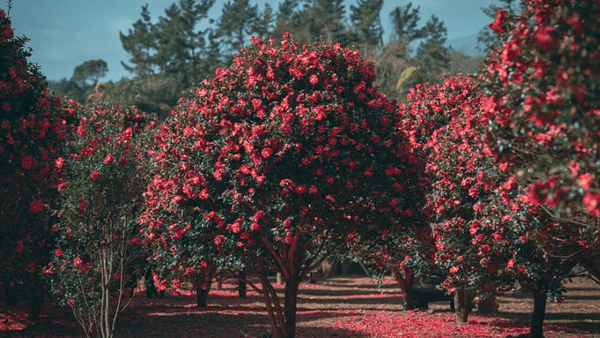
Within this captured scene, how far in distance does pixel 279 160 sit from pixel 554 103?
6.89m

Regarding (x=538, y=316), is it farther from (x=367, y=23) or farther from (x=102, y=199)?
(x=367, y=23)

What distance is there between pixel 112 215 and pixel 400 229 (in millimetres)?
6258

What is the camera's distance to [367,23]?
67.9 metres

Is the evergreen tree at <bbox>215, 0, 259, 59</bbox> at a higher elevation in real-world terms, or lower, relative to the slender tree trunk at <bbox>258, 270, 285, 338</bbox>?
higher

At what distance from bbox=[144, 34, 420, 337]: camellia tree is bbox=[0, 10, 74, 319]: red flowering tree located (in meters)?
2.38

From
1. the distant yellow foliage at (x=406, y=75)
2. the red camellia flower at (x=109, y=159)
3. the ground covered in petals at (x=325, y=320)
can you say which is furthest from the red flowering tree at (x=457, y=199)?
the distant yellow foliage at (x=406, y=75)

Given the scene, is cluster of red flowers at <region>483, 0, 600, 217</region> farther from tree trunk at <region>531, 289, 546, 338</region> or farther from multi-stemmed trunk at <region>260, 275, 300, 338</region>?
tree trunk at <region>531, 289, 546, 338</region>

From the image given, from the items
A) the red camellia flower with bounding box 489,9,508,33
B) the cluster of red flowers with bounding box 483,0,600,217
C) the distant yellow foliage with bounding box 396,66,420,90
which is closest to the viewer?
the cluster of red flowers with bounding box 483,0,600,217

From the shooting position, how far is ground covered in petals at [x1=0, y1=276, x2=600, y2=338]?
60.8ft

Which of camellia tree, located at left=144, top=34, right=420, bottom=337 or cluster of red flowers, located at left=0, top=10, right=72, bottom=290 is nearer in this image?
cluster of red flowers, located at left=0, top=10, right=72, bottom=290

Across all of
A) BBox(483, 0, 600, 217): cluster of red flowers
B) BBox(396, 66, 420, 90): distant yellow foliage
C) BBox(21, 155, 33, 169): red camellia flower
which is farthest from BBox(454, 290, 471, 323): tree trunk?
BBox(396, 66, 420, 90): distant yellow foliage

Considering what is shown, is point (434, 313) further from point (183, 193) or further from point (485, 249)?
point (183, 193)

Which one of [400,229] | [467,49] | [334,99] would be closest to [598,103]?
[334,99]

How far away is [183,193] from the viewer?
12773 millimetres
